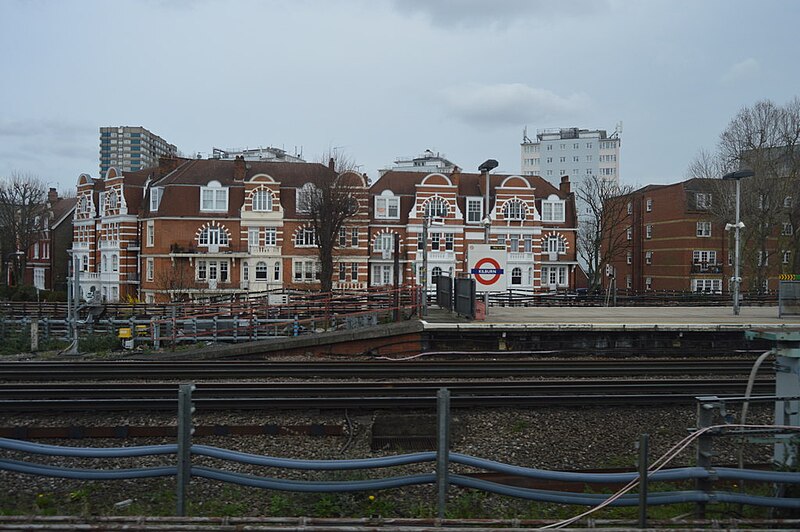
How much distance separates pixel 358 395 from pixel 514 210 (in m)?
44.4

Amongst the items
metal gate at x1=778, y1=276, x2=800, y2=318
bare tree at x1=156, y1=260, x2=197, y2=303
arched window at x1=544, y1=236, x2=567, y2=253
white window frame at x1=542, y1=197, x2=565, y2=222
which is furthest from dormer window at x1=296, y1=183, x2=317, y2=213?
metal gate at x1=778, y1=276, x2=800, y2=318

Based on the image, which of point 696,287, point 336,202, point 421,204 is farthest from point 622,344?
point 696,287

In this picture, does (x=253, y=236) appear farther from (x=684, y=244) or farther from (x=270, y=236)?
(x=684, y=244)

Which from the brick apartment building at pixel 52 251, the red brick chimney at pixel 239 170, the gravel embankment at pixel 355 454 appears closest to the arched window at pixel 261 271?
the red brick chimney at pixel 239 170

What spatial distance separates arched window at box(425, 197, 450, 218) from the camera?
171 feet

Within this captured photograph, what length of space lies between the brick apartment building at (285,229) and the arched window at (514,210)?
88 mm

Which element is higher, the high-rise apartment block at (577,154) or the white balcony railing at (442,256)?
the high-rise apartment block at (577,154)

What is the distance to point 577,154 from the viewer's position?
104062mm

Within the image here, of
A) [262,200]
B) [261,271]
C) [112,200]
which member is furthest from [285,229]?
[112,200]

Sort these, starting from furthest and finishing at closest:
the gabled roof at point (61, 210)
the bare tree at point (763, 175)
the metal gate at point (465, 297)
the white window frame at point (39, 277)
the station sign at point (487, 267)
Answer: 1. the gabled roof at point (61, 210)
2. the white window frame at point (39, 277)
3. the bare tree at point (763, 175)
4. the station sign at point (487, 267)
5. the metal gate at point (465, 297)

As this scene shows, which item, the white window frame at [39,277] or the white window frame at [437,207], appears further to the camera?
the white window frame at [39,277]

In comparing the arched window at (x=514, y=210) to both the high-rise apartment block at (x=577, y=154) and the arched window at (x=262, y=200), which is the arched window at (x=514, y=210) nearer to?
the arched window at (x=262, y=200)

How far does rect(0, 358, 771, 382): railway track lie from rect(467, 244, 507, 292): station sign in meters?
5.78

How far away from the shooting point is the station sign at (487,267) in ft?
71.2
